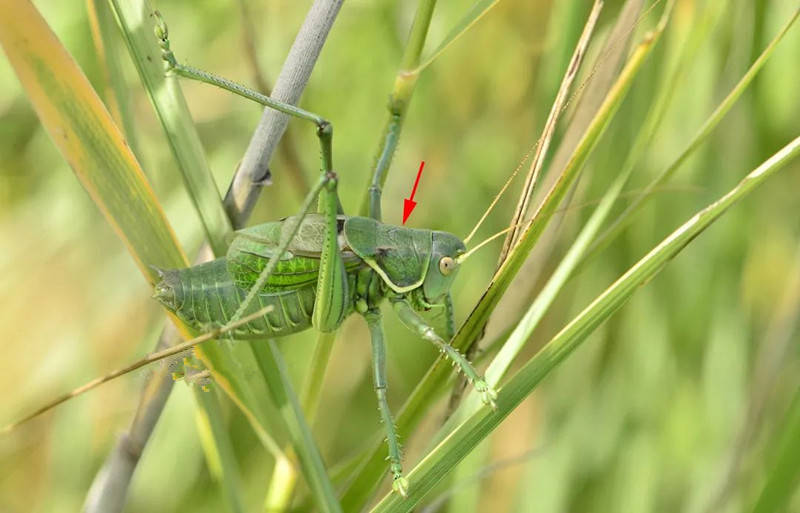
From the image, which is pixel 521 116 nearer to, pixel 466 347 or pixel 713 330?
pixel 713 330

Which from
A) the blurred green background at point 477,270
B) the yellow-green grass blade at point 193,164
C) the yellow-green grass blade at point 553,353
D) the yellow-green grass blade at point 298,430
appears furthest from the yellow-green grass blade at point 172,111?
the blurred green background at point 477,270

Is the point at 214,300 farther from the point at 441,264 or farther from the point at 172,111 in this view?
the point at 441,264

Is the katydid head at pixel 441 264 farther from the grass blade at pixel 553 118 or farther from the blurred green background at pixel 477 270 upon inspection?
the blurred green background at pixel 477 270

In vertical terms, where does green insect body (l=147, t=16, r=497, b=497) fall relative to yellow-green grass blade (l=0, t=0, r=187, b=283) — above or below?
below

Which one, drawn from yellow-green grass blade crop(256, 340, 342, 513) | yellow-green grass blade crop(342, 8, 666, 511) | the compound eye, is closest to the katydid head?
the compound eye

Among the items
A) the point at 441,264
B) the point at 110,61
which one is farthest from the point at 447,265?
the point at 110,61

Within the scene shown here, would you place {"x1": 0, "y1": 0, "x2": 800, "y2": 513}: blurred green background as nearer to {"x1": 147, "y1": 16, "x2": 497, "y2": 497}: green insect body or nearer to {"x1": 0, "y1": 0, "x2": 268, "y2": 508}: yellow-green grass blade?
{"x1": 147, "y1": 16, "x2": 497, "y2": 497}: green insect body
